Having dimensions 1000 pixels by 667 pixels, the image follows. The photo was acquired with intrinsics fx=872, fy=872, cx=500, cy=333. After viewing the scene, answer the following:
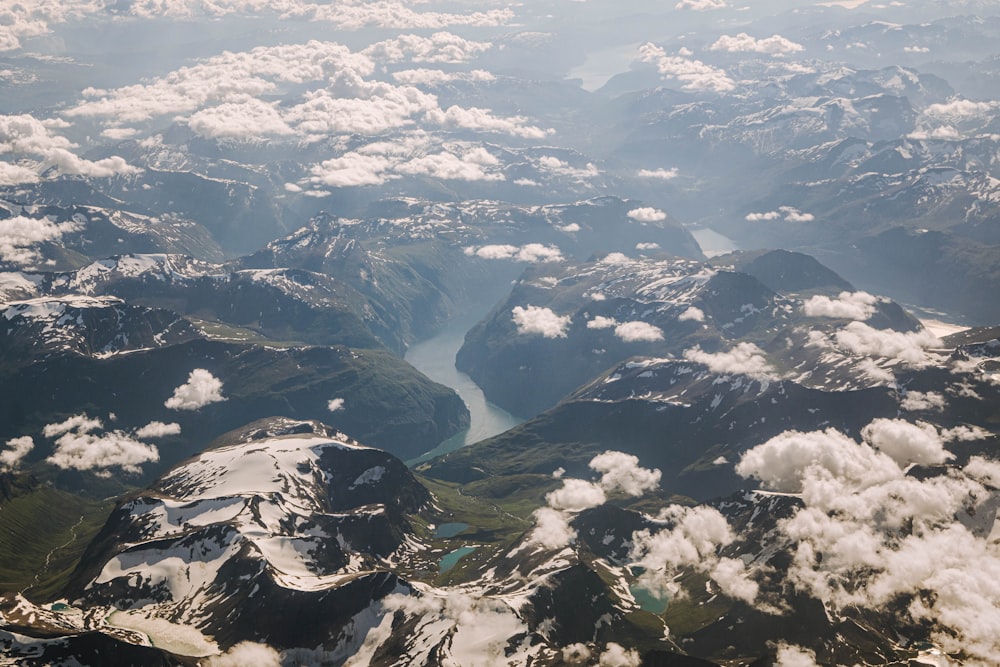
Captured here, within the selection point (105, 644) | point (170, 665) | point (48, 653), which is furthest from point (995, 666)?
point (48, 653)

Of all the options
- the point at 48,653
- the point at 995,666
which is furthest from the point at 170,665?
the point at 995,666

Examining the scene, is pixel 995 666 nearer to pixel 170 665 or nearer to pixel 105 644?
pixel 170 665

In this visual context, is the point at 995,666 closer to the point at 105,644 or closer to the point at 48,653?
the point at 105,644

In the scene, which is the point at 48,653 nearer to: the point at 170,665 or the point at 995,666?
the point at 170,665

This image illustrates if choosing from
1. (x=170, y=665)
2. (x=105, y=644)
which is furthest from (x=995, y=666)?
(x=105, y=644)
